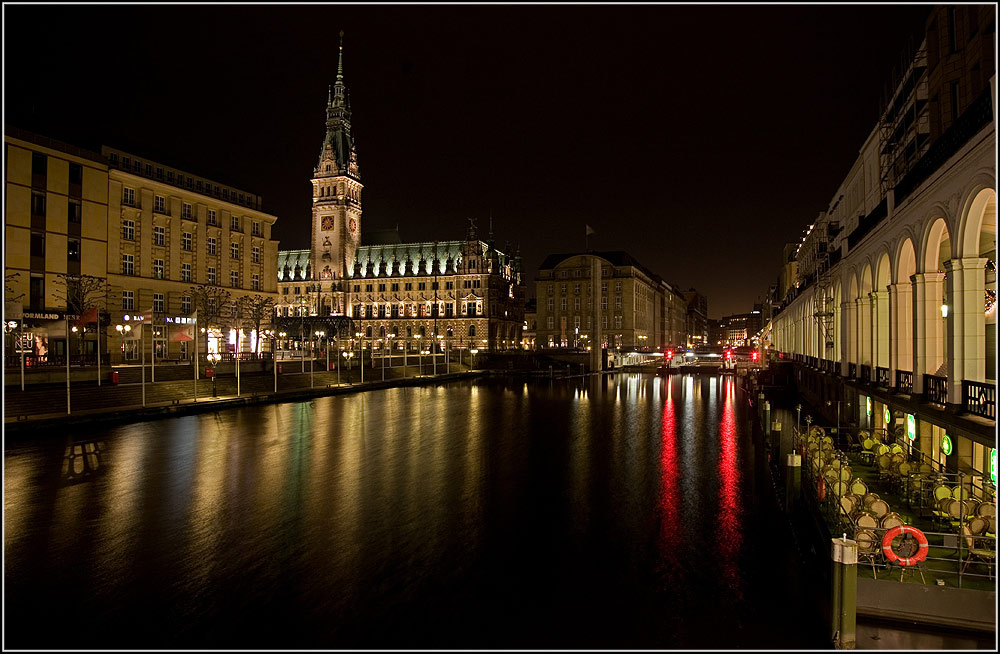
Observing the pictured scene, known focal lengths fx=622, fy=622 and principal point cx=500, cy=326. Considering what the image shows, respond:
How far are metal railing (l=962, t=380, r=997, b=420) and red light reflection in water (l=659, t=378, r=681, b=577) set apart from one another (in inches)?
311

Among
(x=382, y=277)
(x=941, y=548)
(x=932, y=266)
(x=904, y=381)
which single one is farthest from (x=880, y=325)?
(x=382, y=277)

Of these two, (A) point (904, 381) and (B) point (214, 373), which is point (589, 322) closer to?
(B) point (214, 373)

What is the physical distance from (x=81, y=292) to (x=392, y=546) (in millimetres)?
46533

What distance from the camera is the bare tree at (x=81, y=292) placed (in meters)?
48.9

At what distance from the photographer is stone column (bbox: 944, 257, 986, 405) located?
52.9 ft

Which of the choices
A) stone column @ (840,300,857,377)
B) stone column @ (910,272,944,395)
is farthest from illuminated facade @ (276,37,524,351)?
stone column @ (910,272,944,395)

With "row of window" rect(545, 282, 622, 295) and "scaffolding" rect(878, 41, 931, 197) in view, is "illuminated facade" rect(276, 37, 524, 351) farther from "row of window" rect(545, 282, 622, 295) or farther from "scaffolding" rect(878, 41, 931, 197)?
"scaffolding" rect(878, 41, 931, 197)

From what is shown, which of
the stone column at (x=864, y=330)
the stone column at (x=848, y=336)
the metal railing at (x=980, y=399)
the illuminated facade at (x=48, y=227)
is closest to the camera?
the metal railing at (x=980, y=399)

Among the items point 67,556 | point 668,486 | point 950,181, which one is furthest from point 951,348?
point 67,556

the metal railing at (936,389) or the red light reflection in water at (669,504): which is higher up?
the metal railing at (936,389)

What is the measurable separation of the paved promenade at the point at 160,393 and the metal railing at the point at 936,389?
36.7m

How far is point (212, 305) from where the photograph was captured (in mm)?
64000

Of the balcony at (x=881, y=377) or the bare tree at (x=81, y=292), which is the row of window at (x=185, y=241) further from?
the balcony at (x=881, y=377)

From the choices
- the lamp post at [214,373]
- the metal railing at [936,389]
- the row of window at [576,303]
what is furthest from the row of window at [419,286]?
the metal railing at [936,389]
